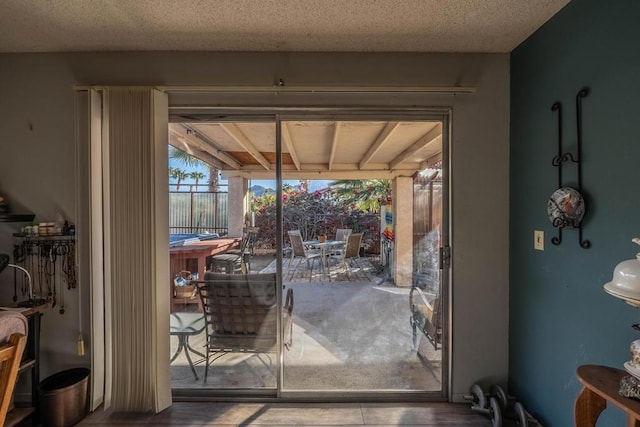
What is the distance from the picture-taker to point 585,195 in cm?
156

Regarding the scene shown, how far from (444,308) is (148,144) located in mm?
2398

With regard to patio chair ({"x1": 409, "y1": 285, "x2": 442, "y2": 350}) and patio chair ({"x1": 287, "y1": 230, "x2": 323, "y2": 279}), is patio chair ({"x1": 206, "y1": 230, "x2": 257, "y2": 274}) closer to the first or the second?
patio chair ({"x1": 287, "y1": 230, "x2": 323, "y2": 279})

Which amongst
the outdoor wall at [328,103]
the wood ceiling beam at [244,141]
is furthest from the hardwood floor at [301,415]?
the wood ceiling beam at [244,141]

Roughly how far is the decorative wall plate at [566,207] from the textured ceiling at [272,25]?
1.06 meters

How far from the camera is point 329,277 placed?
2.57 m

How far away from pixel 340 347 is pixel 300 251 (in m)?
0.88

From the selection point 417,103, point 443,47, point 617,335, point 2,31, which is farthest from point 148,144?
point 617,335

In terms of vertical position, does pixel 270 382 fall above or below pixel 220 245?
below

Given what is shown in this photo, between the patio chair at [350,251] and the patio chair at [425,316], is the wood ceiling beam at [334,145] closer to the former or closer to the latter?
the patio chair at [350,251]

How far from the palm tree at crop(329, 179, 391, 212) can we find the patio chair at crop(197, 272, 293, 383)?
84cm

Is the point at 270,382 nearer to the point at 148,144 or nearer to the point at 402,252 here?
the point at 402,252

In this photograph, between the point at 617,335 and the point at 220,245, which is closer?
the point at 617,335

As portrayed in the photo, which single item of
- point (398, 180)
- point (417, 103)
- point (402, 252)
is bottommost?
point (402, 252)

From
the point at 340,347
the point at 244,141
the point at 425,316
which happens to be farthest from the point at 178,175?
the point at 425,316
